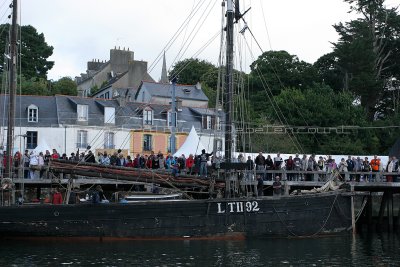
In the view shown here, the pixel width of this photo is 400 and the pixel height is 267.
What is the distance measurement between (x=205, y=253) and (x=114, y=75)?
241 ft

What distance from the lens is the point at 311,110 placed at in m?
66.1

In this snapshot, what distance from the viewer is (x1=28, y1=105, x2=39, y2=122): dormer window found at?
5959cm

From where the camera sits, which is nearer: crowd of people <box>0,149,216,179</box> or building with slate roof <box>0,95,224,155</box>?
crowd of people <box>0,149,216,179</box>

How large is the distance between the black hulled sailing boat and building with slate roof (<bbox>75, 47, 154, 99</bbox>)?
46285 millimetres

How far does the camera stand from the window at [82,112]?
61.3 meters

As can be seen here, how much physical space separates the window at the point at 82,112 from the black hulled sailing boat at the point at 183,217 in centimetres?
3058

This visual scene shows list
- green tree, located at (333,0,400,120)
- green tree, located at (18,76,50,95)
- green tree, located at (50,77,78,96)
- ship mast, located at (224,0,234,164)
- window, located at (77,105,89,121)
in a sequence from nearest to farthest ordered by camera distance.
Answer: ship mast, located at (224,0,234,164), window, located at (77,105,89,121), green tree, located at (333,0,400,120), green tree, located at (18,76,50,95), green tree, located at (50,77,78,96)

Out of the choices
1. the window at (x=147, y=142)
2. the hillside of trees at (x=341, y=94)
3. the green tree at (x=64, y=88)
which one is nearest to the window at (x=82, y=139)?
the window at (x=147, y=142)

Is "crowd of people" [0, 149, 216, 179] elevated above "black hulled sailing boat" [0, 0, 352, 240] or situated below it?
above

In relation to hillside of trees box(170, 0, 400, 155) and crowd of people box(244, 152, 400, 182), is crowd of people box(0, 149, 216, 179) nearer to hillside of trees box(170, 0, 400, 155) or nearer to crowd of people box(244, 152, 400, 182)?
crowd of people box(244, 152, 400, 182)

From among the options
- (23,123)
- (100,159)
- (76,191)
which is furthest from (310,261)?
(23,123)

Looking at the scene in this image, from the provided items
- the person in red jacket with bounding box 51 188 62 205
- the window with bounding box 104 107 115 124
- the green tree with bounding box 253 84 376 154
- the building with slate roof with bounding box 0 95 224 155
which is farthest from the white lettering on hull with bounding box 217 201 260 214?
the window with bounding box 104 107 115 124

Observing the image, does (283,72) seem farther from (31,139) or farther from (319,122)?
(31,139)

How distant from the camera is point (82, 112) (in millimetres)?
61719
